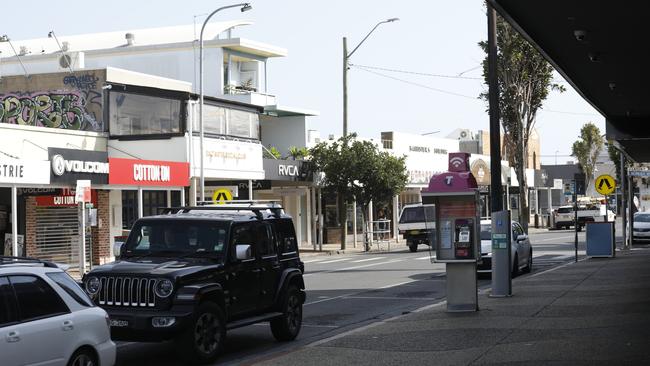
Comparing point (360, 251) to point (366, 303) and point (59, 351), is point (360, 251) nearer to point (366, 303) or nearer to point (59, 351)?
point (366, 303)

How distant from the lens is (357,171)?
43344 millimetres

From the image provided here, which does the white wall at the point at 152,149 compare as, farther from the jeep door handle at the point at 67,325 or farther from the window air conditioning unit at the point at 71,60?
the jeep door handle at the point at 67,325

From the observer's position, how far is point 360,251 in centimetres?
4516

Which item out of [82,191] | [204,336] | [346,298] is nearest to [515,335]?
[204,336]

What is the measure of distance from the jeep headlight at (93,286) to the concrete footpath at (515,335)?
2237 mm

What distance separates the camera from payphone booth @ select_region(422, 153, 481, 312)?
16719mm

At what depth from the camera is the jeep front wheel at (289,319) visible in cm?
1381

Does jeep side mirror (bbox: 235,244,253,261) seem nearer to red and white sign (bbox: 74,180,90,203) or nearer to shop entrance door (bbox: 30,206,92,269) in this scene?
red and white sign (bbox: 74,180,90,203)

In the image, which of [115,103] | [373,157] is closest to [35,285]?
[115,103]

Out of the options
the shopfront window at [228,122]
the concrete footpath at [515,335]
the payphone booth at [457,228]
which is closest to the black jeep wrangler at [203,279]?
the concrete footpath at [515,335]

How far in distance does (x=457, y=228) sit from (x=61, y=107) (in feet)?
80.4

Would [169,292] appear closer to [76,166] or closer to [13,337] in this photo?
[13,337]

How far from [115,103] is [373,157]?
13.2m

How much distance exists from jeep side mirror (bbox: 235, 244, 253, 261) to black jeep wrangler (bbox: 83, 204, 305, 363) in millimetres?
13
